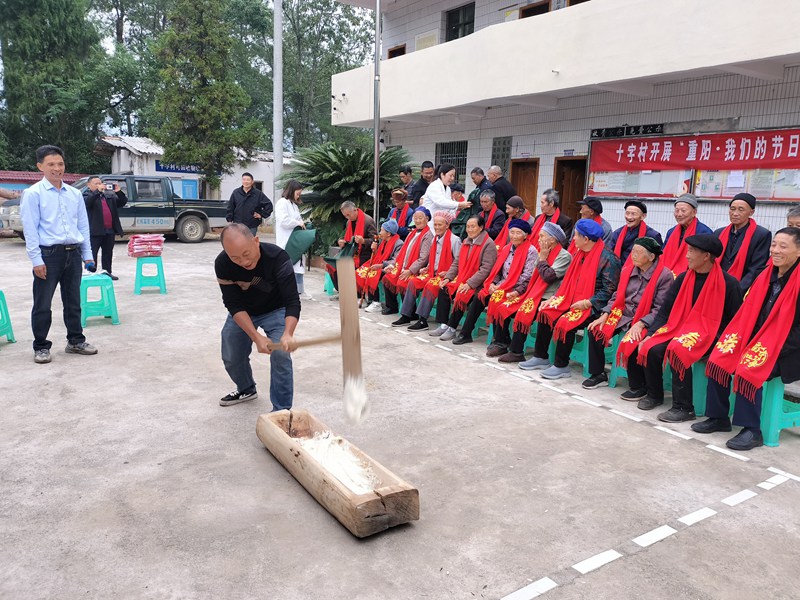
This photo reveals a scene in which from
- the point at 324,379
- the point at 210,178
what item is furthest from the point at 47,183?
the point at 210,178

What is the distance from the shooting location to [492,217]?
292 inches

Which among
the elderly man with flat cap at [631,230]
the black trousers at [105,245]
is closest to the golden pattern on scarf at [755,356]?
the elderly man with flat cap at [631,230]

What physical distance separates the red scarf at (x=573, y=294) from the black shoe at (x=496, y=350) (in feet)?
2.20

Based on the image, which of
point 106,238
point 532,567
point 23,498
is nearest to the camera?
point 532,567

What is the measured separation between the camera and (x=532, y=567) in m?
2.74

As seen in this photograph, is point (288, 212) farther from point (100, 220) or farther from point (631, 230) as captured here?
point (631, 230)

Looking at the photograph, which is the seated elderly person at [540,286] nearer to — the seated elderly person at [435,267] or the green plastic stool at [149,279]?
the seated elderly person at [435,267]

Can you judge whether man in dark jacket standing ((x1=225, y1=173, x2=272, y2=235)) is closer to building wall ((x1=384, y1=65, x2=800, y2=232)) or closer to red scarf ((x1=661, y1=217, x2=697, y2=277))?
building wall ((x1=384, y1=65, x2=800, y2=232))

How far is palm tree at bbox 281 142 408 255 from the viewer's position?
10.3 m

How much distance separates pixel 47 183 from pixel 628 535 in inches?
211

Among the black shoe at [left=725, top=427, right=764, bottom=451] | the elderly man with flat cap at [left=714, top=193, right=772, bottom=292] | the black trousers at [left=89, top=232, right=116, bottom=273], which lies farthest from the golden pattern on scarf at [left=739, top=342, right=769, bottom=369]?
the black trousers at [left=89, top=232, right=116, bottom=273]

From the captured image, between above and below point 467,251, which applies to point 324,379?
below

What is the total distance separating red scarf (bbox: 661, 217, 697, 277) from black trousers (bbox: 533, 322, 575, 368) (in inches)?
40.5

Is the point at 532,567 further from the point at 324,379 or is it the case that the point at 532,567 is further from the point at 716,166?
the point at 716,166
